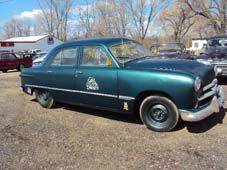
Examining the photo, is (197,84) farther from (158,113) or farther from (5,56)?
(5,56)

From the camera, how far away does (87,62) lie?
7008 millimetres

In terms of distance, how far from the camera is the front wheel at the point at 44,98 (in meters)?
8.32

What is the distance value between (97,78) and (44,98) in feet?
7.67

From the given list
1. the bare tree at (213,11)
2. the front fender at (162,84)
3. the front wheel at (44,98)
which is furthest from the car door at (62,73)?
the bare tree at (213,11)

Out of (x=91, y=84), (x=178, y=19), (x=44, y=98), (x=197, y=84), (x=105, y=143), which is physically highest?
(x=178, y=19)

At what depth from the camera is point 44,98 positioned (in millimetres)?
8492

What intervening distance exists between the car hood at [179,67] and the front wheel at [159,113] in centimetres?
54

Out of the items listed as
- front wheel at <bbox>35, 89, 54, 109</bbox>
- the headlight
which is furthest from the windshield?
front wheel at <bbox>35, 89, 54, 109</bbox>

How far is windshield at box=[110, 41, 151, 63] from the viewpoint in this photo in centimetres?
665

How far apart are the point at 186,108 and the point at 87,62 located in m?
2.36

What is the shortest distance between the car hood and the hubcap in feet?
2.21

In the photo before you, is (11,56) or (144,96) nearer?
(144,96)

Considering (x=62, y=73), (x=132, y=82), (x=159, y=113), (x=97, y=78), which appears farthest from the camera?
(x=62, y=73)

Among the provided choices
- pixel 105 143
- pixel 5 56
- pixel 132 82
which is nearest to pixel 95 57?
pixel 132 82
